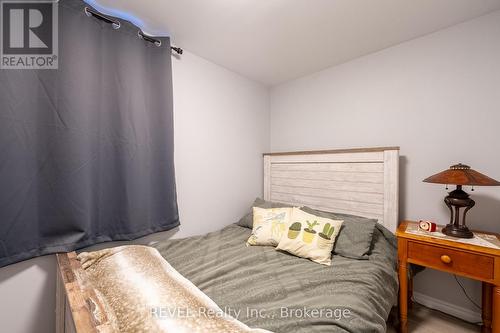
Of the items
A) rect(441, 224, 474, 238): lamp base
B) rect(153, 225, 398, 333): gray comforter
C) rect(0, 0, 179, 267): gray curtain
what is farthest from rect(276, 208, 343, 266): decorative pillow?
rect(0, 0, 179, 267): gray curtain

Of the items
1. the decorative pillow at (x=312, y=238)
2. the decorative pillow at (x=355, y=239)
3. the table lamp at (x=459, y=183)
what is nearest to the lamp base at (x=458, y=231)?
the table lamp at (x=459, y=183)

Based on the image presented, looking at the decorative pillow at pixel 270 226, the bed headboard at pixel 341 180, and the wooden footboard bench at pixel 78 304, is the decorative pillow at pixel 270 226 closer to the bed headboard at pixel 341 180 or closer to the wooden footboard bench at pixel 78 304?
the bed headboard at pixel 341 180

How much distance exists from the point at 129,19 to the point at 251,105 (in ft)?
4.67

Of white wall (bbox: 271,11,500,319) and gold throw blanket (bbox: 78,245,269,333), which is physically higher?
white wall (bbox: 271,11,500,319)

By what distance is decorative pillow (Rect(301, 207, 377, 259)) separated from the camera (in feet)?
5.00

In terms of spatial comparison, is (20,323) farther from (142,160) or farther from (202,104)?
(202,104)

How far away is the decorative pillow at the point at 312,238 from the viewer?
1502 millimetres

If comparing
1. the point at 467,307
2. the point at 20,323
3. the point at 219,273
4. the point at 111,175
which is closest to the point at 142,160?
the point at 111,175

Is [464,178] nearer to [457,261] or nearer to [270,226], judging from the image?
[457,261]

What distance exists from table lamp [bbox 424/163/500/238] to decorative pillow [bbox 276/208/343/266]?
707mm

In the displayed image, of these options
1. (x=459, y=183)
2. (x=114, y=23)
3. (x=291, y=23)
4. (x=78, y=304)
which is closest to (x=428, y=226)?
(x=459, y=183)

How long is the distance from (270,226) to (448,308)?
5.00 feet

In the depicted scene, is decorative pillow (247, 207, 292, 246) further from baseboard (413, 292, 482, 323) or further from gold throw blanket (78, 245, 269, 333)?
baseboard (413, 292, 482, 323)

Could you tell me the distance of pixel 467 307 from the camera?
1.63m
